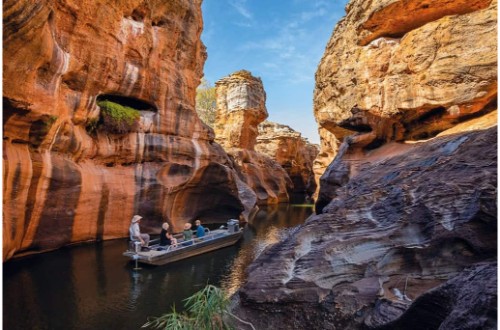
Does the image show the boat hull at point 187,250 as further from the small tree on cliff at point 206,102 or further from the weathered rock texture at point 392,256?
the small tree on cliff at point 206,102

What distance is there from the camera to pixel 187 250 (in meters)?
13.0

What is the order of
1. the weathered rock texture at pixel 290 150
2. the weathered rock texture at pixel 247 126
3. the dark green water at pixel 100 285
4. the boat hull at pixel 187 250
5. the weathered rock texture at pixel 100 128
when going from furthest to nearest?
the weathered rock texture at pixel 290 150
the weathered rock texture at pixel 247 126
the boat hull at pixel 187 250
the weathered rock texture at pixel 100 128
the dark green water at pixel 100 285

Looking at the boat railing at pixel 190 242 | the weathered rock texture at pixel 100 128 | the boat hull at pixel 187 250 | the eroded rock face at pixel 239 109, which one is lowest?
the boat hull at pixel 187 250

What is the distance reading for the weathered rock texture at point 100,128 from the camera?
1097cm

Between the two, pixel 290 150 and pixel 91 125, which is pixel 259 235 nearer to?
pixel 91 125

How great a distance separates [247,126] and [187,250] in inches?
1013

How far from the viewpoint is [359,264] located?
22.3ft

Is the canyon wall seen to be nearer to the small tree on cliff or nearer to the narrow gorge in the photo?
the narrow gorge

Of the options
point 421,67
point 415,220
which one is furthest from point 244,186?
point 415,220

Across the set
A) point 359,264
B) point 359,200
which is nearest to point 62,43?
point 359,200

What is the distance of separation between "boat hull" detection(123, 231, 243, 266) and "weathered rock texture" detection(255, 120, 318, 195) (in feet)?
96.6

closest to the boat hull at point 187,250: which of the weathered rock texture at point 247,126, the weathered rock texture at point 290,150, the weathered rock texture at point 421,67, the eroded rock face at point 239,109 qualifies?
the weathered rock texture at point 421,67

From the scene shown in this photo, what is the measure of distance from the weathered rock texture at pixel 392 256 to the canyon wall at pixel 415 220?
2 centimetres

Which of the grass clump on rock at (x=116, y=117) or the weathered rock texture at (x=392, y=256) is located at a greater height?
the grass clump on rock at (x=116, y=117)
